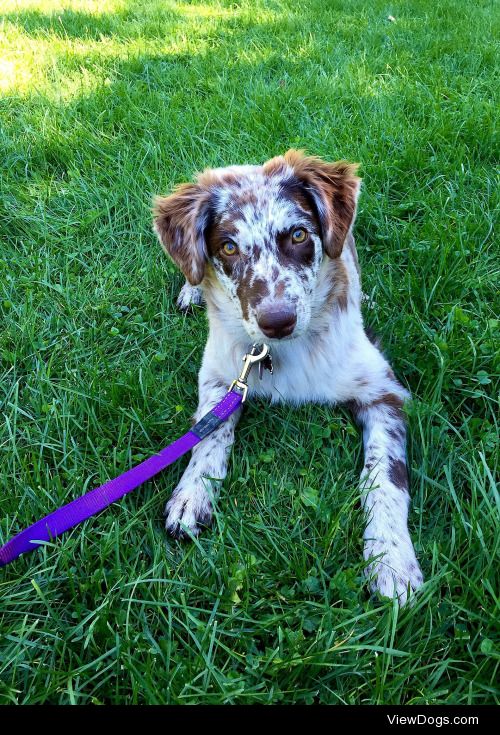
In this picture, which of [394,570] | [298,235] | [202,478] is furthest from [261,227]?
[394,570]

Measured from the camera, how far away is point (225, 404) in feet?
8.02

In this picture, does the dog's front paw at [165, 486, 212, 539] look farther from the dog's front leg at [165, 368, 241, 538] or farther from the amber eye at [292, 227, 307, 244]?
the amber eye at [292, 227, 307, 244]

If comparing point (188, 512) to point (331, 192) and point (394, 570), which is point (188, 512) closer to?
point (394, 570)

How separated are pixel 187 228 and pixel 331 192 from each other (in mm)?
711

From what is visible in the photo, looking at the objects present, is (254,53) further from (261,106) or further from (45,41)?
(45,41)

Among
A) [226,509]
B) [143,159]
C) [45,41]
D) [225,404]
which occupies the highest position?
[45,41]

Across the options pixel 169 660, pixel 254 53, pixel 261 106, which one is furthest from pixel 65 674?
pixel 254 53

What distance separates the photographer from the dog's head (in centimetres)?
245

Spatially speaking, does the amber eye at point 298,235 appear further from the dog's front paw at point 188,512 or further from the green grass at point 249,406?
the dog's front paw at point 188,512

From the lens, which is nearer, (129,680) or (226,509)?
(129,680)

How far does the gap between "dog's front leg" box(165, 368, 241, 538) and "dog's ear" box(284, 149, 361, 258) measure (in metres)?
0.91

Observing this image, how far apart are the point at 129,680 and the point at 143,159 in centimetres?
372

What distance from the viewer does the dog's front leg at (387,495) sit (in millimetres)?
1945

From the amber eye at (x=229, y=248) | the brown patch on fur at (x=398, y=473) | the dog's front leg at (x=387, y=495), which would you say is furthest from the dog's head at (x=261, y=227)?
the brown patch on fur at (x=398, y=473)
